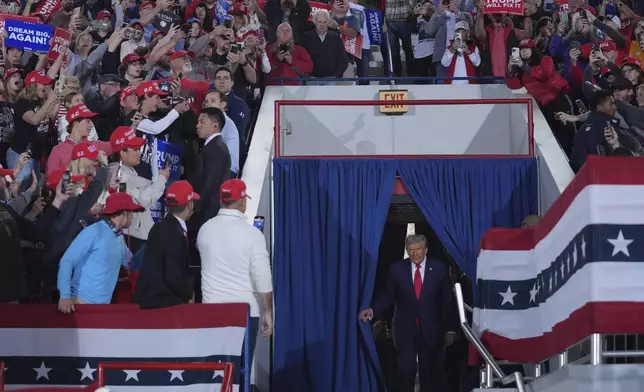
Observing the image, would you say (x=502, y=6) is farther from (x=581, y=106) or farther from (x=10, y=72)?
(x=10, y=72)

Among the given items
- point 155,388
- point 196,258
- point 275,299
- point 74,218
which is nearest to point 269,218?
point 275,299

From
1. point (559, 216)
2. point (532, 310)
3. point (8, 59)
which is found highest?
point (8, 59)

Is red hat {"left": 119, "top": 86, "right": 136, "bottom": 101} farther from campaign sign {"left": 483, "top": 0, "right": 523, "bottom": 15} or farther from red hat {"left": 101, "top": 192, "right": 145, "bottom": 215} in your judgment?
campaign sign {"left": 483, "top": 0, "right": 523, "bottom": 15}

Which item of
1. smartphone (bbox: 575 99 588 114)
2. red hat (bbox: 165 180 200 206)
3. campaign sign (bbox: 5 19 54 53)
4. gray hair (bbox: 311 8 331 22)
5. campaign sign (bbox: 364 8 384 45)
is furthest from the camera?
campaign sign (bbox: 364 8 384 45)

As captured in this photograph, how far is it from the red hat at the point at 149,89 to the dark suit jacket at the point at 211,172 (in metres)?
0.67

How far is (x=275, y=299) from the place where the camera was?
1335cm

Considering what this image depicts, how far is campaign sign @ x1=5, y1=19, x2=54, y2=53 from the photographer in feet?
43.8

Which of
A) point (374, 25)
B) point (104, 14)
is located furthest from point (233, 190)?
point (374, 25)

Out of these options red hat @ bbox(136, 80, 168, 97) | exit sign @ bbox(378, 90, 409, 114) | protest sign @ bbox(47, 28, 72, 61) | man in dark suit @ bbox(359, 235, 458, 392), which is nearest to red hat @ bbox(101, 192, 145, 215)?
red hat @ bbox(136, 80, 168, 97)

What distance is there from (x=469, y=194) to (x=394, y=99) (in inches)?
75.5

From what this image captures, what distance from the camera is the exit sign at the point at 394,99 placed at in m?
15.0

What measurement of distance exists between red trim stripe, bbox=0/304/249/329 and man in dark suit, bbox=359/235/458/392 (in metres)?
3.47

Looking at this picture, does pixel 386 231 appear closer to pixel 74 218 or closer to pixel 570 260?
pixel 74 218

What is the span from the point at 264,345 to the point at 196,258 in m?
1.60
